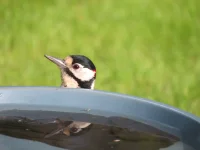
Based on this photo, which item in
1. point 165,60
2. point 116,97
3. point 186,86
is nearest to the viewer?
point 116,97

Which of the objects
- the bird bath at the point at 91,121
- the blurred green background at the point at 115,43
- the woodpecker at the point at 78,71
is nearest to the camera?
the bird bath at the point at 91,121

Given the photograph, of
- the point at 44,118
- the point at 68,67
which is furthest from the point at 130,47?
the point at 44,118

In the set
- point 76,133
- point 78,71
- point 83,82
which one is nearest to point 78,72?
point 78,71

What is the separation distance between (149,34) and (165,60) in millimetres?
625

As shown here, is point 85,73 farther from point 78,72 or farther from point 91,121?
point 91,121

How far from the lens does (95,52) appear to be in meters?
7.23

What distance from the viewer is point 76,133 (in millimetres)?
3041

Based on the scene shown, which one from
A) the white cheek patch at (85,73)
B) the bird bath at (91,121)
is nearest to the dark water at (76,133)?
the bird bath at (91,121)

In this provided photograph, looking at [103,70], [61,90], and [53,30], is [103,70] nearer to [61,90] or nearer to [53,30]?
[53,30]

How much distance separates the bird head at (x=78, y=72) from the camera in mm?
4414

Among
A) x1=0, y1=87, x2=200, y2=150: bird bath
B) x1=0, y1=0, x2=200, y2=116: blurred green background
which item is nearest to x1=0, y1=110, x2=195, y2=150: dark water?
x1=0, y1=87, x2=200, y2=150: bird bath

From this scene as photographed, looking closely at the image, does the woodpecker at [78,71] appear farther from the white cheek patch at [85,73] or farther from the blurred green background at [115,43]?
the blurred green background at [115,43]

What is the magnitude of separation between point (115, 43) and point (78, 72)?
10.1 ft

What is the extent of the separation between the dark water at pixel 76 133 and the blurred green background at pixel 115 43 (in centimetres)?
322
